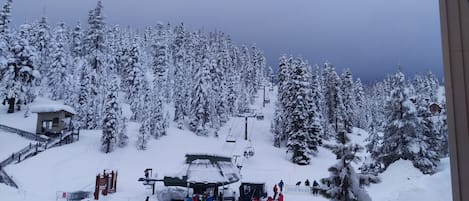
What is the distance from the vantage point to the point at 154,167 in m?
26.7

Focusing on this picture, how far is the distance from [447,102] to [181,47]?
212 feet

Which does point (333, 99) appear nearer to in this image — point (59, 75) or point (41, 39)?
point (59, 75)

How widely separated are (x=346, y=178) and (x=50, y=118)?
93.4 feet

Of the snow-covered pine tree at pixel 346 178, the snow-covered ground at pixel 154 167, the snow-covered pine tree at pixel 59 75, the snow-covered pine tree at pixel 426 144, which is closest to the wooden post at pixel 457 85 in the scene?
the snow-covered pine tree at pixel 346 178

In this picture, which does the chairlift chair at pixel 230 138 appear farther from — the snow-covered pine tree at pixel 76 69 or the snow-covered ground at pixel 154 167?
the snow-covered pine tree at pixel 76 69

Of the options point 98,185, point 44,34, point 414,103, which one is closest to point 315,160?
point 414,103

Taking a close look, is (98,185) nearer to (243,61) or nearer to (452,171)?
(452,171)

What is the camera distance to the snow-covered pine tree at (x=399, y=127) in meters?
20.9

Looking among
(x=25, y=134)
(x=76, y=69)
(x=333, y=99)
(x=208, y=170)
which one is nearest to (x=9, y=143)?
(x=25, y=134)

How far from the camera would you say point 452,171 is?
9.19ft

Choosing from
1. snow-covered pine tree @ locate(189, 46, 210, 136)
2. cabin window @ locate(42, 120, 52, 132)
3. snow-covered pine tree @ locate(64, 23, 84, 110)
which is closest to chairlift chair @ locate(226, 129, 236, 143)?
snow-covered pine tree @ locate(189, 46, 210, 136)

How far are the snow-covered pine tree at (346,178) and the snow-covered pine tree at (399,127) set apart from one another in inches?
563

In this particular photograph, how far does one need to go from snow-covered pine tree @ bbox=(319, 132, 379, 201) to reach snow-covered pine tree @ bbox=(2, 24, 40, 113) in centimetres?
3297

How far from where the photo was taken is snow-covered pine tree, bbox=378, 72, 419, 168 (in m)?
20.9
